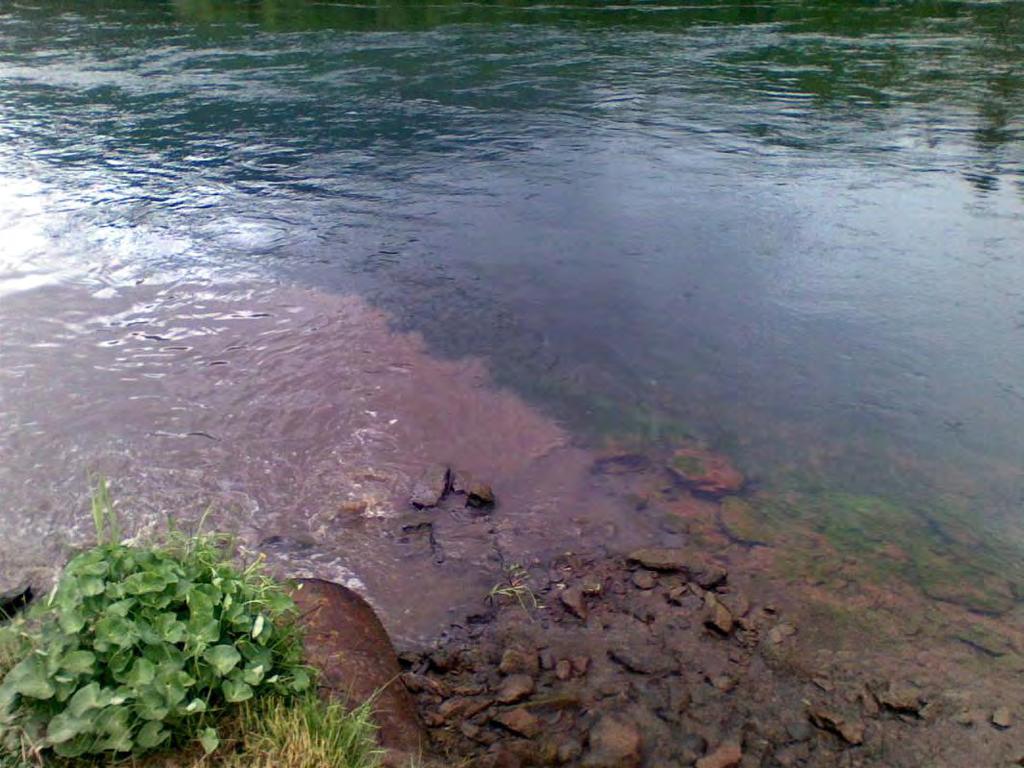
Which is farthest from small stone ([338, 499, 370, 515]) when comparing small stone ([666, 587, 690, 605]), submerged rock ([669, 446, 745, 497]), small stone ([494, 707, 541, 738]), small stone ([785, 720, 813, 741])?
small stone ([785, 720, 813, 741])

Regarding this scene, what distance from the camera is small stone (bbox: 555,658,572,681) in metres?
3.98

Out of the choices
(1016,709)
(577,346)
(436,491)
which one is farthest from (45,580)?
(1016,709)

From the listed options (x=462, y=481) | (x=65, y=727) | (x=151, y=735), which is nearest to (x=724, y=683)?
(x=462, y=481)

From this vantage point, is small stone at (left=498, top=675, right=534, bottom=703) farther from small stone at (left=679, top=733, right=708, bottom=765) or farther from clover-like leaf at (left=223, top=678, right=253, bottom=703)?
clover-like leaf at (left=223, top=678, right=253, bottom=703)

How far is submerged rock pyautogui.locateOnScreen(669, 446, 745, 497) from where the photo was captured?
5309 mm

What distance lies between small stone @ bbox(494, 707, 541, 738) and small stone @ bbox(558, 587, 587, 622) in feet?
2.24

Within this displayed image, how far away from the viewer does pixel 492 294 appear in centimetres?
760

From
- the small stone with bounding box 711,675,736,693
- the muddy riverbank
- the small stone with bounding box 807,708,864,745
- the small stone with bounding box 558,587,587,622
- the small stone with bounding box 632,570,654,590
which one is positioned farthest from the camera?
the small stone with bounding box 632,570,654,590

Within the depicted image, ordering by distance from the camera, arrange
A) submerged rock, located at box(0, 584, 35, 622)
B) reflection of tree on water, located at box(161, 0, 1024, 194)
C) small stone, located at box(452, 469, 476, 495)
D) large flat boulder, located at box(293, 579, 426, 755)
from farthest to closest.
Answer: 1. reflection of tree on water, located at box(161, 0, 1024, 194)
2. small stone, located at box(452, 469, 476, 495)
3. submerged rock, located at box(0, 584, 35, 622)
4. large flat boulder, located at box(293, 579, 426, 755)

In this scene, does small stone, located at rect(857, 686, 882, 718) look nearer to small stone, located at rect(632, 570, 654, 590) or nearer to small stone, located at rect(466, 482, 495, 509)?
small stone, located at rect(632, 570, 654, 590)

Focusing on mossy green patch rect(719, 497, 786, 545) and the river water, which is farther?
the river water

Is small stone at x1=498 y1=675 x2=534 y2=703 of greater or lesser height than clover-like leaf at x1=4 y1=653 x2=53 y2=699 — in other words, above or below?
below

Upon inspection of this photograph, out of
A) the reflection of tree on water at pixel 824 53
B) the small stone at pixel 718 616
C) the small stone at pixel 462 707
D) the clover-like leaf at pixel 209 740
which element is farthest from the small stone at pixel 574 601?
the reflection of tree on water at pixel 824 53

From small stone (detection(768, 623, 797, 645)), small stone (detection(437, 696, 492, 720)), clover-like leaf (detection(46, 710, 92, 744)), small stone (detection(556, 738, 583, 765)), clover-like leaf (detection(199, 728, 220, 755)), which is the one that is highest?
A: clover-like leaf (detection(46, 710, 92, 744))
